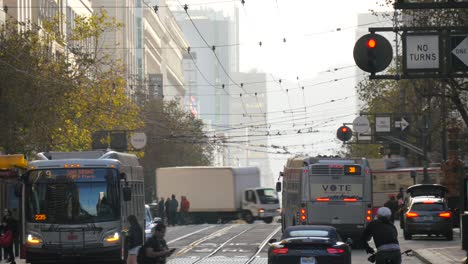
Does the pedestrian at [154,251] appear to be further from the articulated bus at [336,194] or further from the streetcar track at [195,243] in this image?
the articulated bus at [336,194]

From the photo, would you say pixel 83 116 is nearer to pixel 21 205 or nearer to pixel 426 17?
pixel 426 17

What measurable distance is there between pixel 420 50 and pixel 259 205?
5320 cm

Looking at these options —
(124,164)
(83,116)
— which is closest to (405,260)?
(124,164)

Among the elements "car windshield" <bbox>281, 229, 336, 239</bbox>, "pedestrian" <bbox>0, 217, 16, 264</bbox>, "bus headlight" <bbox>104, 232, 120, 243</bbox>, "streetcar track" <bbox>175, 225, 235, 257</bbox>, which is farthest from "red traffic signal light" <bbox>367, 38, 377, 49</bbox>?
"streetcar track" <bbox>175, 225, 235, 257</bbox>

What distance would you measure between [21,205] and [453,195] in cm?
3135

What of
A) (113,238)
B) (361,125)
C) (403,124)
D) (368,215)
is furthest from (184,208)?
(113,238)

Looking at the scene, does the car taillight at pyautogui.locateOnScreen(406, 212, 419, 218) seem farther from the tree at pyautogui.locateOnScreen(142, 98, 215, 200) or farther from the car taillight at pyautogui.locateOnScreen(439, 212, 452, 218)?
the tree at pyautogui.locateOnScreen(142, 98, 215, 200)

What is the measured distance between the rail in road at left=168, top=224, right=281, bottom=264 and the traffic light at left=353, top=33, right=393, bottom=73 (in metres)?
12.8

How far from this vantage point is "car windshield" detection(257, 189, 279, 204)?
79.8 m

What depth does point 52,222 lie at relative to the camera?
108 feet

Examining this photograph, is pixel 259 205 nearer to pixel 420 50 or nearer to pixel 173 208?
pixel 173 208

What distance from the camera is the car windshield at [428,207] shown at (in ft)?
160

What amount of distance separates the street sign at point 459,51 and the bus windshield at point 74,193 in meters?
9.97

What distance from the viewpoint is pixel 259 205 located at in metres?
80.2
